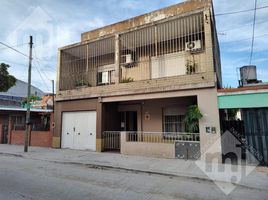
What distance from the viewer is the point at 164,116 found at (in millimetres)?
12422

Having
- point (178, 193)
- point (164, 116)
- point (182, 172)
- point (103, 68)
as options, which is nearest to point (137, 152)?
point (164, 116)

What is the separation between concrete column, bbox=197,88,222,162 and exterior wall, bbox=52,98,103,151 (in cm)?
579

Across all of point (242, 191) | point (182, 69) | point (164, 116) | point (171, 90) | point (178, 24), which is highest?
point (178, 24)

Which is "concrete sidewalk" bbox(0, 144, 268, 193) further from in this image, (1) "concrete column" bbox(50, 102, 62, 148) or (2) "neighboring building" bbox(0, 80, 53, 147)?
(2) "neighboring building" bbox(0, 80, 53, 147)

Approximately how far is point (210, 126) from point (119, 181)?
4.79 meters

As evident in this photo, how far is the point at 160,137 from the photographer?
10805mm

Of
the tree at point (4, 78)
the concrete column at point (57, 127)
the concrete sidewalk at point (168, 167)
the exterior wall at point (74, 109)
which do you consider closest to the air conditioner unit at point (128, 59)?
the exterior wall at point (74, 109)

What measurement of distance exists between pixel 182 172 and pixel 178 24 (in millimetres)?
7462

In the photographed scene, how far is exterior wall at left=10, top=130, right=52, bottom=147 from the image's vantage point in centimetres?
1453

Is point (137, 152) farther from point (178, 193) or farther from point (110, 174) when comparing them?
point (178, 193)

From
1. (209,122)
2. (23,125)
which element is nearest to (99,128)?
(209,122)

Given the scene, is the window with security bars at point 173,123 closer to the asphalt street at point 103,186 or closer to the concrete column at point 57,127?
the asphalt street at point 103,186

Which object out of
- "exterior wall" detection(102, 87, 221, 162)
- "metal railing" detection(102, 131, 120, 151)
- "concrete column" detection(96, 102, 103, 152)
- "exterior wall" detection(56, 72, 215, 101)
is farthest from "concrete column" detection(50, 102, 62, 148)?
"exterior wall" detection(102, 87, 221, 162)

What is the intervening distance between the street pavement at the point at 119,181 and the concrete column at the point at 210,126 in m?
0.89
